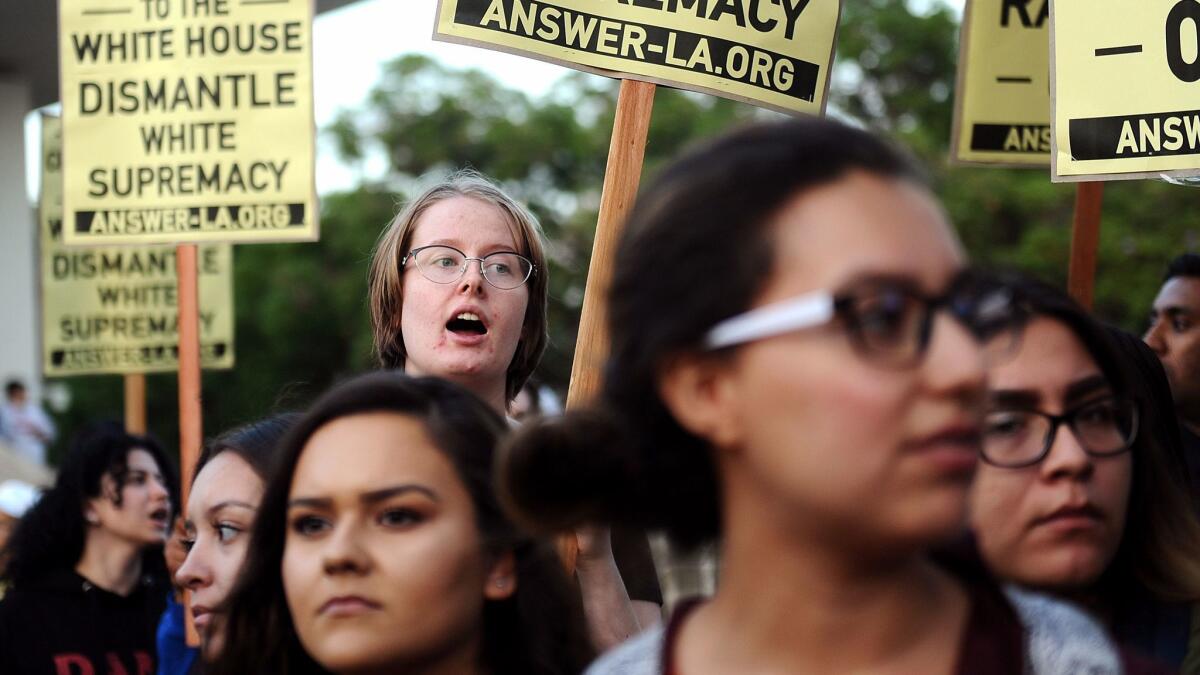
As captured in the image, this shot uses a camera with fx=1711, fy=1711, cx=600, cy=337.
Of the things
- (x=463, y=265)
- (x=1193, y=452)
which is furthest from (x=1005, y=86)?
(x=463, y=265)

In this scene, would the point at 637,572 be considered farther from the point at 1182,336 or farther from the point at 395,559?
the point at 1182,336

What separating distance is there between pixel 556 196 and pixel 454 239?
22.6m

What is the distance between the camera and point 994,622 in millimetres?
1718

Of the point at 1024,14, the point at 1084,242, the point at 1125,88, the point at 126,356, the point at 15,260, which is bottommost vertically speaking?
the point at 15,260

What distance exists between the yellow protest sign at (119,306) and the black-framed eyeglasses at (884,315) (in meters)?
6.84

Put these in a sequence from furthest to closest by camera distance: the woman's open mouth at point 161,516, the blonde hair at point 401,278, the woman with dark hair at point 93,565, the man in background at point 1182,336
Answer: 1. the woman's open mouth at point 161,516
2. the woman with dark hair at point 93,565
3. the man in background at point 1182,336
4. the blonde hair at point 401,278

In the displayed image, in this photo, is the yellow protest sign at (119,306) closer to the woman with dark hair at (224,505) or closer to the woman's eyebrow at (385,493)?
the woman with dark hair at (224,505)

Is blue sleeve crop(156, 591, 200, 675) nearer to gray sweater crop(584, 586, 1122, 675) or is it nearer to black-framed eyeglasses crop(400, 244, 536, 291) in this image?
black-framed eyeglasses crop(400, 244, 536, 291)

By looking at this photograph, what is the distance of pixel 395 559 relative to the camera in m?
2.26

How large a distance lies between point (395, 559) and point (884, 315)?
2.96 ft

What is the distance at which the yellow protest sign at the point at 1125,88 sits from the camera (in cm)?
377

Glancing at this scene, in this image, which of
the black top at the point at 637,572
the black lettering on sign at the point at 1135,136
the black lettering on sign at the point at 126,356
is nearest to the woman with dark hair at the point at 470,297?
A: the black top at the point at 637,572

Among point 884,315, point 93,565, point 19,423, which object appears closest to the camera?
point 884,315

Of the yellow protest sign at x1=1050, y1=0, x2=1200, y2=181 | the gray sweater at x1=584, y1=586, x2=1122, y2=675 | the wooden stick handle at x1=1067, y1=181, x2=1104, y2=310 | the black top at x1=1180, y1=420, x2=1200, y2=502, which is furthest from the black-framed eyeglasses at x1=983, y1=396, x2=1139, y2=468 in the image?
the wooden stick handle at x1=1067, y1=181, x2=1104, y2=310
